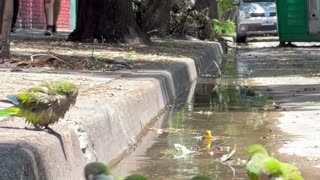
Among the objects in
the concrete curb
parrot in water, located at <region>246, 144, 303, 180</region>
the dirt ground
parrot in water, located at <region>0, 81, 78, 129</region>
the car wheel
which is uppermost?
parrot in water, located at <region>0, 81, 78, 129</region>

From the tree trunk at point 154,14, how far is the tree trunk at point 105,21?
4263 millimetres

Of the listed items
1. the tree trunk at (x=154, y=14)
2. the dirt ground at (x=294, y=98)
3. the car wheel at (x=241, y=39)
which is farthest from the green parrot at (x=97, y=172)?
the car wheel at (x=241, y=39)

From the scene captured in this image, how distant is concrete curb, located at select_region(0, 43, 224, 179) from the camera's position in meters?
3.41

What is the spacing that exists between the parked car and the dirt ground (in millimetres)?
10441

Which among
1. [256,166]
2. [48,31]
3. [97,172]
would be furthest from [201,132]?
[48,31]

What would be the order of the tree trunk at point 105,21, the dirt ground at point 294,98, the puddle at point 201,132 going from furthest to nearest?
the tree trunk at point 105,21, the dirt ground at point 294,98, the puddle at point 201,132

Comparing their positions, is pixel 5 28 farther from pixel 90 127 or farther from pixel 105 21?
pixel 105 21

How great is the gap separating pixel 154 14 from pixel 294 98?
9676 millimetres

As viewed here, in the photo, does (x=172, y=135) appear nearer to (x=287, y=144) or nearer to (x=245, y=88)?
(x=287, y=144)

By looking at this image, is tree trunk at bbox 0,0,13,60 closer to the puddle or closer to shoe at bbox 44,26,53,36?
the puddle

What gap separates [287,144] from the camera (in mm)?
5660

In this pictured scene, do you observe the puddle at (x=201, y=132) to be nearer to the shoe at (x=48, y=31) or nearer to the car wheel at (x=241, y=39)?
the shoe at (x=48, y=31)

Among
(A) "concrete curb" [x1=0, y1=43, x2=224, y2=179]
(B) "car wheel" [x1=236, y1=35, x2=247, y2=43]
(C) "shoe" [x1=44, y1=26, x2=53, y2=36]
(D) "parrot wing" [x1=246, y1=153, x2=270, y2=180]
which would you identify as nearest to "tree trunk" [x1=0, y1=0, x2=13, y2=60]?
(A) "concrete curb" [x1=0, y1=43, x2=224, y2=179]

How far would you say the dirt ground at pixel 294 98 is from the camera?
5.25 meters
